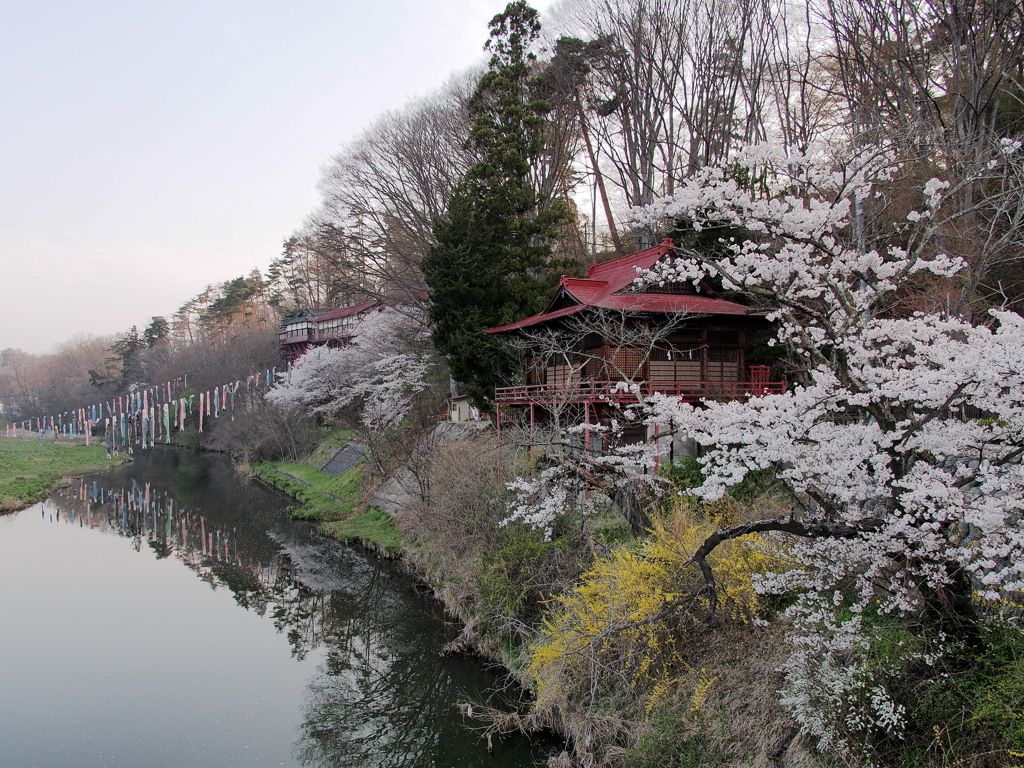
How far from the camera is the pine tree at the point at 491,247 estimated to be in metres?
19.7

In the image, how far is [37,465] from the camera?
35.0 m

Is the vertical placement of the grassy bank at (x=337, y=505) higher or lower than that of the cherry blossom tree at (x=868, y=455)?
lower

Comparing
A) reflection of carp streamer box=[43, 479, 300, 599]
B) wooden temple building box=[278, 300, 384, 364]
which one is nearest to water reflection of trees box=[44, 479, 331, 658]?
reflection of carp streamer box=[43, 479, 300, 599]

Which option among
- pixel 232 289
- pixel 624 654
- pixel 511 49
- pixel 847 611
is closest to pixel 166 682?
pixel 624 654

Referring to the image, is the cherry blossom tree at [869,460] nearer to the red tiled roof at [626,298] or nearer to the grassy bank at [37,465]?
the red tiled roof at [626,298]

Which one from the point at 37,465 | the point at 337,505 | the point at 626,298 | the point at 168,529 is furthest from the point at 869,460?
the point at 37,465

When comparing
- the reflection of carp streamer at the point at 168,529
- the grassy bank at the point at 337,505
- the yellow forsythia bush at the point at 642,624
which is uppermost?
the yellow forsythia bush at the point at 642,624

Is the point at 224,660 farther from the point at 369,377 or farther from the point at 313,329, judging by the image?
the point at 313,329

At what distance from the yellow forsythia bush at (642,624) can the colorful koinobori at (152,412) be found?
2961cm

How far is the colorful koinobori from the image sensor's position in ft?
123

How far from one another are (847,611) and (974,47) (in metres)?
13.4

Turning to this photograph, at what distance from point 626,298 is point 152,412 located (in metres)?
32.6

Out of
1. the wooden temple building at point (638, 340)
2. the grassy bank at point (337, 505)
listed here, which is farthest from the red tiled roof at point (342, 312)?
the wooden temple building at point (638, 340)

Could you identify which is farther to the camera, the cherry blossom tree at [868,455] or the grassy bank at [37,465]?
the grassy bank at [37,465]
